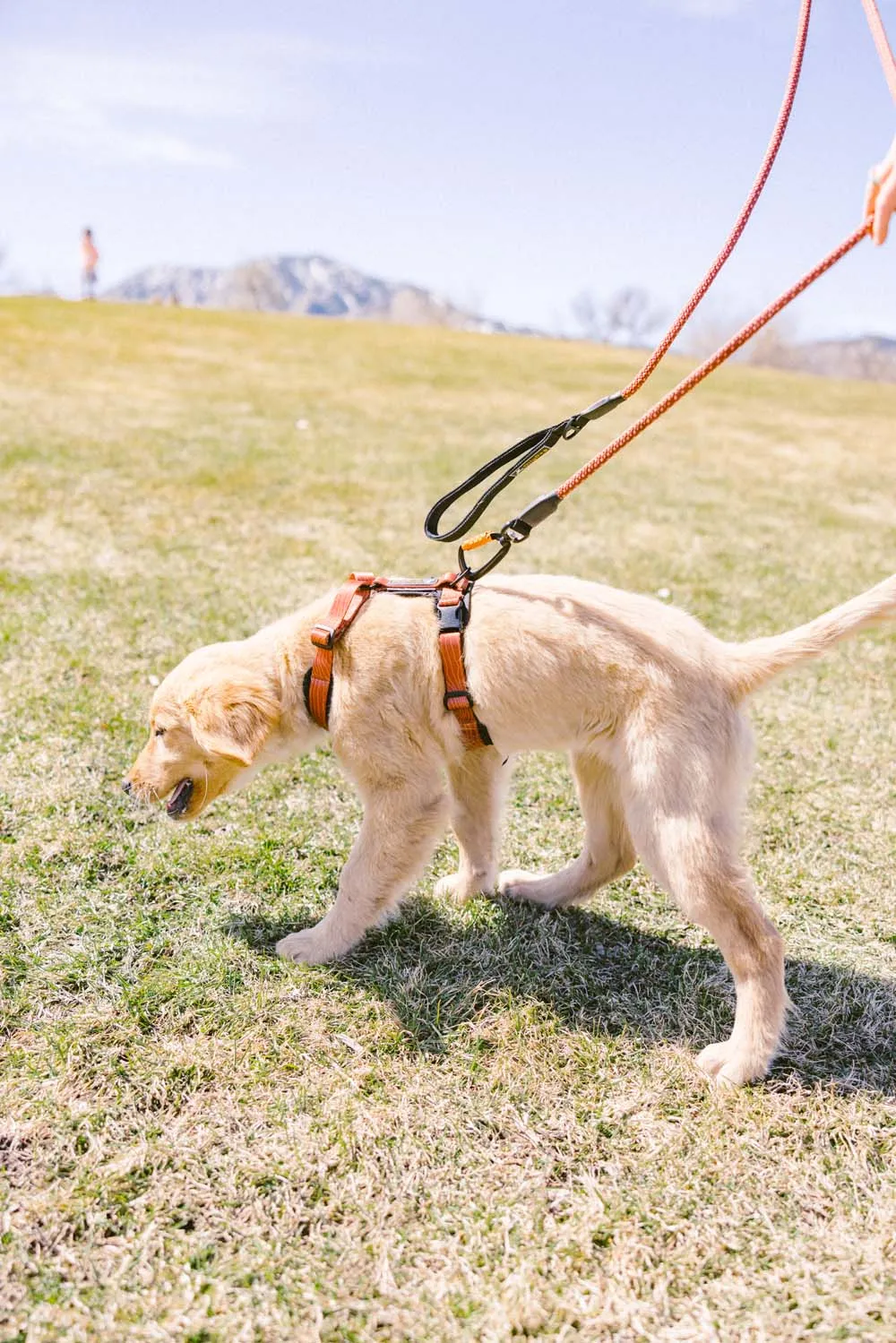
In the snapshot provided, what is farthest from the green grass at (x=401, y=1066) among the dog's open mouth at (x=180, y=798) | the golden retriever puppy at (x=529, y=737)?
the dog's open mouth at (x=180, y=798)

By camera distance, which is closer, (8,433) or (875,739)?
(875,739)

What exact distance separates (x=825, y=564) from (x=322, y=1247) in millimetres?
8392

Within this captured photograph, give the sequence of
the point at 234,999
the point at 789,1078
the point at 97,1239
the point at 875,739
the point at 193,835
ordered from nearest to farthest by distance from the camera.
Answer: the point at 97,1239, the point at 789,1078, the point at 234,999, the point at 193,835, the point at 875,739

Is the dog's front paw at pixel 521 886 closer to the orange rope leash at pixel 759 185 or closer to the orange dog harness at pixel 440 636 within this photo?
the orange dog harness at pixel 440 636

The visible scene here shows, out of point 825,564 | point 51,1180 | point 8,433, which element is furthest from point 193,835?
point 8,433

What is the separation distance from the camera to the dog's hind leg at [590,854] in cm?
350

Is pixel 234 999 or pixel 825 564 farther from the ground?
pixel 825 564

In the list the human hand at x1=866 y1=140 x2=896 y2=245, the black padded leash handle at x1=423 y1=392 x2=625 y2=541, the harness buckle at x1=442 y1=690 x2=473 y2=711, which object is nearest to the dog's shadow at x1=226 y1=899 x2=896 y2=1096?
the harness buckle at x1=442 y1=690 x2=473 y2=711

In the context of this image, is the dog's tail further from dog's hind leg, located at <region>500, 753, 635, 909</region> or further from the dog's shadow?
the dog's shadow

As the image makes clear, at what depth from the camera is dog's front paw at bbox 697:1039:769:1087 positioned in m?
2.90

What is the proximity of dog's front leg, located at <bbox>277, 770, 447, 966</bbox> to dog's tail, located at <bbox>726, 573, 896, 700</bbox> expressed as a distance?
110cm

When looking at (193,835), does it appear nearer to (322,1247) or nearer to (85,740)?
(85,740)

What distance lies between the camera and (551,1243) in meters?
2.37

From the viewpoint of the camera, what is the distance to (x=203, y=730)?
3311 millimetres
